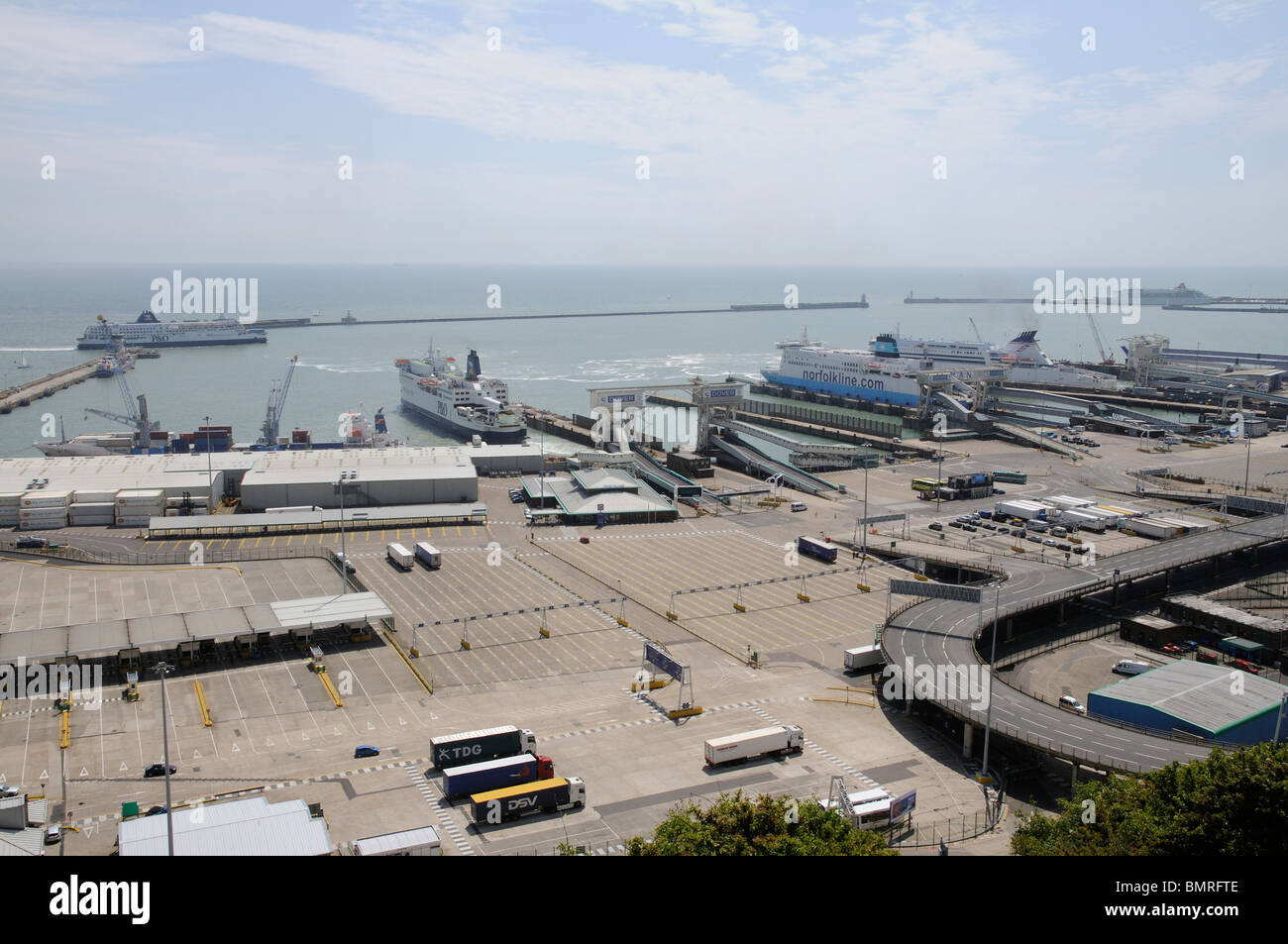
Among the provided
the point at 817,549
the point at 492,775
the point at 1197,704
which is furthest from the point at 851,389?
the point at 492,775

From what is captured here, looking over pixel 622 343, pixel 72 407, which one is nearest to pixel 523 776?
pixel 72 407

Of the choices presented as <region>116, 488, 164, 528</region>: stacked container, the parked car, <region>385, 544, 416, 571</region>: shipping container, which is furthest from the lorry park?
the parked car

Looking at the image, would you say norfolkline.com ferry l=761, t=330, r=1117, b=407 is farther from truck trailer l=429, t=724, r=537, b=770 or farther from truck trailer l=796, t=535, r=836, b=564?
truck trailer l=429, t=724, r=537, b=770

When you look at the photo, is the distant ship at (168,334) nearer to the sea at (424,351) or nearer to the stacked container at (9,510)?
the sea at (424,351)

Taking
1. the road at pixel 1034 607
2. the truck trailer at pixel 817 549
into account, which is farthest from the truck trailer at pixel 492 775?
the truck trailer at pixel 817 549
